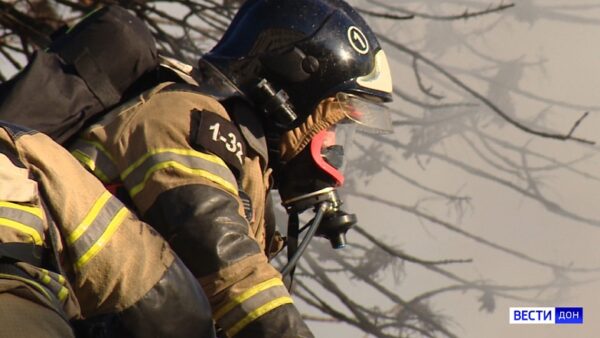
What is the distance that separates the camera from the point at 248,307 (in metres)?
2.04

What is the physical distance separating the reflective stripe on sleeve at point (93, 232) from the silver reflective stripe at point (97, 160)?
72cm

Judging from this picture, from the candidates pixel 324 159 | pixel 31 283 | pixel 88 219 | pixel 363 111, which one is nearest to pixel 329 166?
pixel 324 159

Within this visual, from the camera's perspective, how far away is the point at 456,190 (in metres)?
4.24

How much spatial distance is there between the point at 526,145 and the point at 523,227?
0.90ft

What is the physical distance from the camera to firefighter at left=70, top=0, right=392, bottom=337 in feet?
6.71

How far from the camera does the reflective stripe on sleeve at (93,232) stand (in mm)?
1396

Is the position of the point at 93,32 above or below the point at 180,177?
above

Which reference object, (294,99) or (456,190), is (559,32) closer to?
(456,190)

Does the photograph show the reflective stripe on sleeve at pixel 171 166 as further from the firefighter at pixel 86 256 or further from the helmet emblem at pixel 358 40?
the firefighter at pixel 86 256

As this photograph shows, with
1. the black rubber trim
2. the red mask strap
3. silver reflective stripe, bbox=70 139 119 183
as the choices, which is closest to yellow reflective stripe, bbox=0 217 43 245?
the black rubber trim

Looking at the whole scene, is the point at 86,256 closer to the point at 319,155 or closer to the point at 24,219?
the point at 24,219

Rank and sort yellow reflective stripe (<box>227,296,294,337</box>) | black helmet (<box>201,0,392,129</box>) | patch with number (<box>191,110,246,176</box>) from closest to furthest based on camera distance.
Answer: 1. yellow reflective stripe (<box>227,296,294,337</box>)
2. patch with number (<box>191,110,246,176</box>)
3. black helmet (<box>201,0,392,129</box>)

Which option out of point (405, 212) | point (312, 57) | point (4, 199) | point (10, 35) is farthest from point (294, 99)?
point (405, 212)

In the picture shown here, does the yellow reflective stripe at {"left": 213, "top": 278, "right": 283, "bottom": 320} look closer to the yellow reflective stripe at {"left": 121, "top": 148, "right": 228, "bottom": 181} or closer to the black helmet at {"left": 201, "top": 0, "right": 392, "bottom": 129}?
the yellow reflective stripe at {"left": 121, "top": 148, "right": 228, "bottom": 181}
